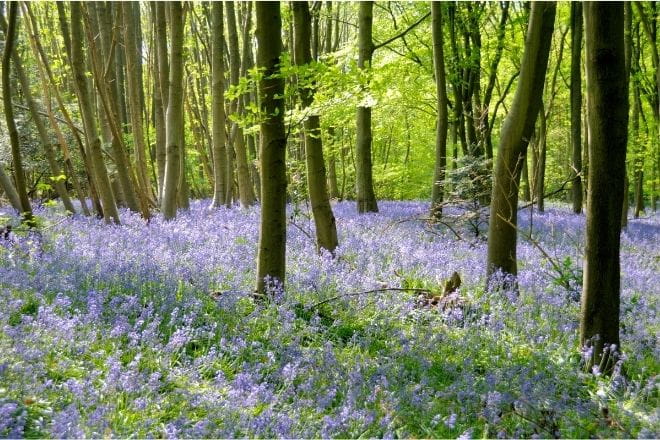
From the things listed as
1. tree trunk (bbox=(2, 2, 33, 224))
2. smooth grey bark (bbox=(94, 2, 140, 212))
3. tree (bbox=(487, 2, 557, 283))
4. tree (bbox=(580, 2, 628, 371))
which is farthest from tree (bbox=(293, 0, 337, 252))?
smooth grey bark (bbox=(94, 2, 140, 212))

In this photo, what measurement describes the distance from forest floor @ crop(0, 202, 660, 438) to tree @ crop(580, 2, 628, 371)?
374 mm

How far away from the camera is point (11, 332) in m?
3.41

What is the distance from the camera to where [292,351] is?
13.7 feet

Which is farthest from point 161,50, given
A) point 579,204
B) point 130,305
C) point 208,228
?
point 579,204

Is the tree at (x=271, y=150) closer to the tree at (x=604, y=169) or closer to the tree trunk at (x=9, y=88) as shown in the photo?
the tree at (x=604, y=169)

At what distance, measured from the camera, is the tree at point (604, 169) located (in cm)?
396

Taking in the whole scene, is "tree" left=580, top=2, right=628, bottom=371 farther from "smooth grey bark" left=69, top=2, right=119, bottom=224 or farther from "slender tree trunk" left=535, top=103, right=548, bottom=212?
"smooth grey bark" left=69, top=2, right=119, bottom=224

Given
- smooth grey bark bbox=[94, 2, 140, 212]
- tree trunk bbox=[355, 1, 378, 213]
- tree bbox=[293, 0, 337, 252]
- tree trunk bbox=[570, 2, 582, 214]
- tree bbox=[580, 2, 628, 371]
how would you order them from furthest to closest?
tree trunk bbox=[570, 2, 582, 214] < tree trunk bbox=[355, 1, 378, 213] < smooth grey bark bbox=[94, 2, 140, 212] < tree bbox=[293, 0, 337, 252] < tree bbox=[580, 2, 628, 371]

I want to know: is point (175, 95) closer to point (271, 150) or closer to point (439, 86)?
point (271, 150)

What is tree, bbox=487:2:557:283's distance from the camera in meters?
6.11

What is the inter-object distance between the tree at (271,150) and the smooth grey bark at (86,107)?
15.3 feet

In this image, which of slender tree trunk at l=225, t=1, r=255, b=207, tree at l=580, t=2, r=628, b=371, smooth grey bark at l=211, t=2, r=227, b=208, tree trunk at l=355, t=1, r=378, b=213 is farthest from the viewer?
slender tree trunk at l=225, t=1, r=255, b=207

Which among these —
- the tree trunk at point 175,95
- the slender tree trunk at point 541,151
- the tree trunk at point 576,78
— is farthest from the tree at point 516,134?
the tree trunk at point 576,78

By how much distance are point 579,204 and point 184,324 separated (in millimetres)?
16865
